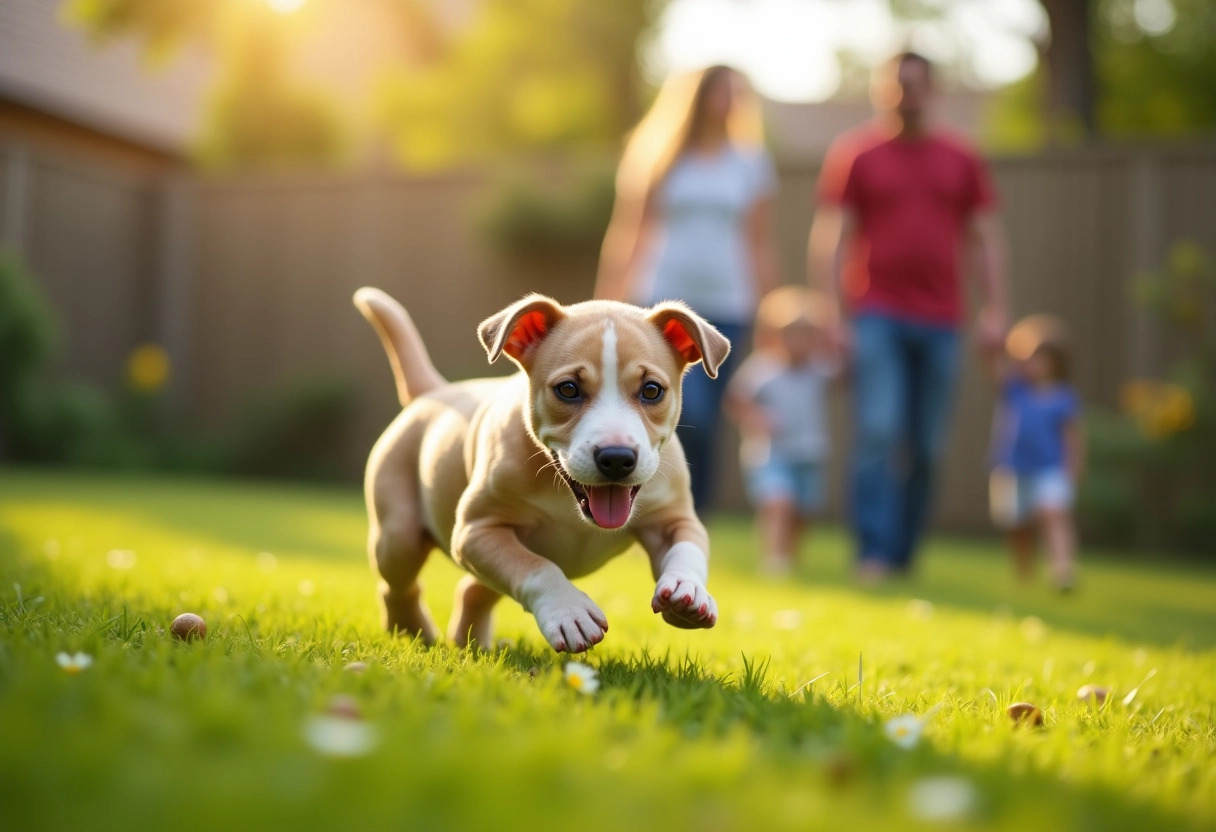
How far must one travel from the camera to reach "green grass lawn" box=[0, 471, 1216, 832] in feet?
4.48

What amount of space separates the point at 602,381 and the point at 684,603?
0.57m

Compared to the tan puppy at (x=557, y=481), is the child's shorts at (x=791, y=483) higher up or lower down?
lower down

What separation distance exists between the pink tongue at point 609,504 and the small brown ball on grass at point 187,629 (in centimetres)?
92

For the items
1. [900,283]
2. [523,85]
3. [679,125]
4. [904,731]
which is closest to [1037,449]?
[900,283]

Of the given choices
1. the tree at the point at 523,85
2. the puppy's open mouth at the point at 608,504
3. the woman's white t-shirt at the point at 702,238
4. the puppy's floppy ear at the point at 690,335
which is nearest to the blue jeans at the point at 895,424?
the woman's white t-shirt at the point at 702,238

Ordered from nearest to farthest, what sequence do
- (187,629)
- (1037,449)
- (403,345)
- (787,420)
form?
(187,629), (403,345), (1037,449), (787,420)

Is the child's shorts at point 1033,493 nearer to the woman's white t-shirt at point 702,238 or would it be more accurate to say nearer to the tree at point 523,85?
the woman's white t-shirt at point 702,238

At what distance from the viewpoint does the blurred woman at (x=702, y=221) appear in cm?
549

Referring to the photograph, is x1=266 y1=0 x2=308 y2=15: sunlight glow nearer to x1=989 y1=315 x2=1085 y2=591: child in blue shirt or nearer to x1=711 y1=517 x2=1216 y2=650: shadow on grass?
x1=711 y1=517 x2=1216 y2=650: shadow on grass

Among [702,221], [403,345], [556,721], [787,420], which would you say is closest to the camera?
[556,721]

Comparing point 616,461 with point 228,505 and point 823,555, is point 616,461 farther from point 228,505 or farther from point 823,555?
point 228,505

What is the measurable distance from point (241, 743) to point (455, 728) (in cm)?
32

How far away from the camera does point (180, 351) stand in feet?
41.4

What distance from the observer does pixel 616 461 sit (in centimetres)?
245
